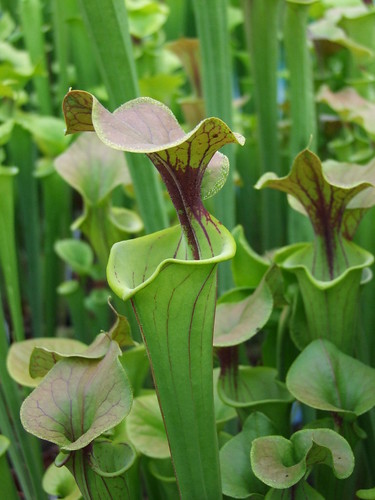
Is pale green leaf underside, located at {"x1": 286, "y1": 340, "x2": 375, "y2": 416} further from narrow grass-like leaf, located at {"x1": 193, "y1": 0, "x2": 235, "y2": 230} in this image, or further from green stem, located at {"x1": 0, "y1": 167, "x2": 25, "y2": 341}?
green stem, located at {"x1": 0, "y1": 167, "x2": 25, "y2": 341}

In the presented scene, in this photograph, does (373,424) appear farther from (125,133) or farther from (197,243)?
(125,133)

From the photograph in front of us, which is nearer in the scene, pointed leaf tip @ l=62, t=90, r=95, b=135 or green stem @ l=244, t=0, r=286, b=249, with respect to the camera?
pointed leaf tip @ l=62, t=90, r=95, b=135

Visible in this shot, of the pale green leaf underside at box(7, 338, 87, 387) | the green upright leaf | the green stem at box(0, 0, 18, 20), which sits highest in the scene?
the green stem at box(0, 0, 18, 20)

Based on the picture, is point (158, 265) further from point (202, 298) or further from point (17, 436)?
point (17, 436)

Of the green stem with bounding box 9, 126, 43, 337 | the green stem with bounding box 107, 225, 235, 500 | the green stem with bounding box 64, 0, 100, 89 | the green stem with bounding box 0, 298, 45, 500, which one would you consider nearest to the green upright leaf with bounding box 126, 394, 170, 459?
the green stem with bounding box 107, 225, 235, 500

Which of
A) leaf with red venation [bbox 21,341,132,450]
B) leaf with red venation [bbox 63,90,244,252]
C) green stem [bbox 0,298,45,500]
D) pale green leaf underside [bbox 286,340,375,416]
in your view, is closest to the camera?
leaf with red venation [bbox 63,90,244,252]

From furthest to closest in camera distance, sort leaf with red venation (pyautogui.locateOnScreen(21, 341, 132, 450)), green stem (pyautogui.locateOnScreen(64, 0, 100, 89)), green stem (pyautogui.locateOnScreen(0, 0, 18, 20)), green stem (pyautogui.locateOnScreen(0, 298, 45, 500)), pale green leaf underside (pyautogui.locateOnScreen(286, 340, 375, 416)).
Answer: green stem (pyautogui.locateOnScreen(0, 0, 18, 20)) < green stem (pyautogui.locateOnScreen(64, 0, 100, 89)) < green stem (pyautogui.locateOnScreen(0, 298, 45, 500)) < pale green leaf underside (pyautogui.locateOnScreen(286, 340, 375, 416)) < leaf with red venation (pyautogui.locateOnScreen(21, 341, 132, 450))

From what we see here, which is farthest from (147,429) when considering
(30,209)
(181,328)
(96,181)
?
(30,209)
